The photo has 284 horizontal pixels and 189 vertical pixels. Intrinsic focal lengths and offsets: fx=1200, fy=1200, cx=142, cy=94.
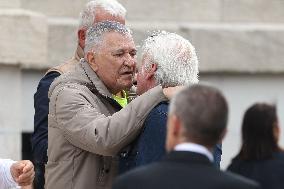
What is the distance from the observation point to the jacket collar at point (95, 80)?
4996 millimetres

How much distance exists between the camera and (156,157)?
14.9 feet

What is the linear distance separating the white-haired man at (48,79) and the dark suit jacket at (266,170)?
3.78 feet

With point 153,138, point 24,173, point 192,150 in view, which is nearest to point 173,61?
point 153,138

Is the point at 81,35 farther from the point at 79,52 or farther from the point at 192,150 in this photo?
the point at 192,150

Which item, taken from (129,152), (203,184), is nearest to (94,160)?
(129,152)

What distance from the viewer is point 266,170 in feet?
15.6

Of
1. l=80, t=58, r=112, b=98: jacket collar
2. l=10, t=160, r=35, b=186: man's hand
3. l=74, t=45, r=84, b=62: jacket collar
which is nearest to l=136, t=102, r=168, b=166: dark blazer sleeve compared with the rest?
l=80, t=58, r=112, b=98: jacket collar

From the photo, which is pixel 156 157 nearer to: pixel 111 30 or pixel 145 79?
pixel 145 79

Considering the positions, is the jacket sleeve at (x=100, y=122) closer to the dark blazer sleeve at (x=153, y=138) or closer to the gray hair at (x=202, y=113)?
the dark blazer sleeve at (x=153, y=138)

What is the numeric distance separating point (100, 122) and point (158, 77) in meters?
0.30

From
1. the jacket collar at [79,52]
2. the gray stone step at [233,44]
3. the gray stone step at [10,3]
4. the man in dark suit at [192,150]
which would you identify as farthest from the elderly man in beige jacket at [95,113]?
the gray stone step at [233,44]

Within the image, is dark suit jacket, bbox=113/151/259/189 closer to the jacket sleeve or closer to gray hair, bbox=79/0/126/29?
the jacket sleeve

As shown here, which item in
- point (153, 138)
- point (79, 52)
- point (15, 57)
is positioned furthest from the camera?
point (15, 57)

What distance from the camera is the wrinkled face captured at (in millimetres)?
5035
